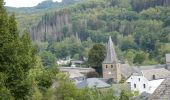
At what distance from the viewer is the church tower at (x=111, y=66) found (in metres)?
74.1

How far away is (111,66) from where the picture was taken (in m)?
74.7

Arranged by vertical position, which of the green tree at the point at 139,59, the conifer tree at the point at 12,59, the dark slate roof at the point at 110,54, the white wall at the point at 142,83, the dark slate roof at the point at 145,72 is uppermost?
the conifer tree at the point at 12,59

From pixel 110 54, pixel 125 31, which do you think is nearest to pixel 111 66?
pixel 110 54

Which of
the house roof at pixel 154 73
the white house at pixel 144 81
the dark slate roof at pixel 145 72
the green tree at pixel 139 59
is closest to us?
the white house at pixel 144 81

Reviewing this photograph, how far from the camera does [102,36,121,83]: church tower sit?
243ft

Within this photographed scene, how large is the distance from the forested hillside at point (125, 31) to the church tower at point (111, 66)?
29.5 metres

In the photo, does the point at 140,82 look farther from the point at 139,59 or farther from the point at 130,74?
the point at 139,59

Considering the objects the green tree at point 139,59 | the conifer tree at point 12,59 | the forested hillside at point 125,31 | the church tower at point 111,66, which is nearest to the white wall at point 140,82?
the church tower at point 111,66

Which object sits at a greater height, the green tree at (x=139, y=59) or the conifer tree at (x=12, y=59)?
the conifer tree at (x=12, y=59)

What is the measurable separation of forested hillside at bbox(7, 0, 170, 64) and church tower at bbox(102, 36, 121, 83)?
96.9 ft

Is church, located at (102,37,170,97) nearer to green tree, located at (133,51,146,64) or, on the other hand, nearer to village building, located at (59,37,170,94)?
village building, located at (59,37,170,94)

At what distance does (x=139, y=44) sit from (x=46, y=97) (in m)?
118

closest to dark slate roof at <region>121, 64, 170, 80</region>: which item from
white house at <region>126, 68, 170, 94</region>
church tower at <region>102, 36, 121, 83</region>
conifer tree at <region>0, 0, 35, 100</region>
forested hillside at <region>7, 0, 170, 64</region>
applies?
white house at <region>126, 68, 170, 94</region>

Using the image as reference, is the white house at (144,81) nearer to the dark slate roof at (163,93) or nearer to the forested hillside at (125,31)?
the forested hillside at (125,31)
